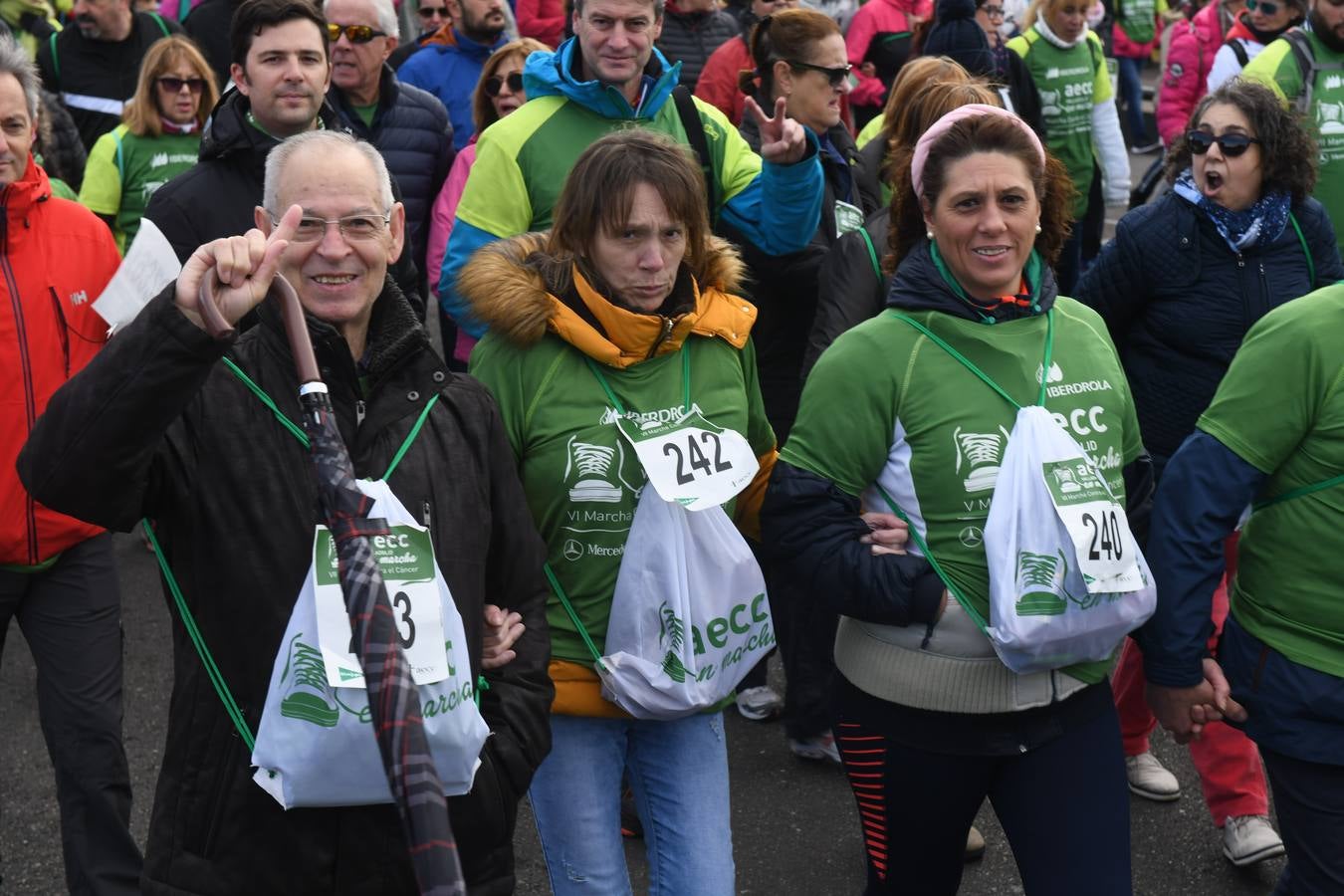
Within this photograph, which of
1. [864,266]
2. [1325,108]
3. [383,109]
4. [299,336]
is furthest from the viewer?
[1325,108]

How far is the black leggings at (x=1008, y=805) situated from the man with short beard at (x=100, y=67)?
6.10m

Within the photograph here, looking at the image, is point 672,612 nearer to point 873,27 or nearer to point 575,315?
point 575,315

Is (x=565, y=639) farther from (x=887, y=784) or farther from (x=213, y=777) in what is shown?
(x=213, y=777)

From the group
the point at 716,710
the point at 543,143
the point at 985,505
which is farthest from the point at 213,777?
the point at 543,143

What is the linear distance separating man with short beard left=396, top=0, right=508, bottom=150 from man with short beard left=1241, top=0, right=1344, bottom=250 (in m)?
3.32

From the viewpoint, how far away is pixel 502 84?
21.6 ft

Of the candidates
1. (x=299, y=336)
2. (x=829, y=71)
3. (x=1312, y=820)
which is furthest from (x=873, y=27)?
(x=299, y=336)

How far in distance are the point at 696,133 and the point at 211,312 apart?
2.57 metres

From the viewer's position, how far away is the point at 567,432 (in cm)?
337

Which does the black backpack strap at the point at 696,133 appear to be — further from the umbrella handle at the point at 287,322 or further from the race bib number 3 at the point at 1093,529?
the umbrella handle at the point at 287,322

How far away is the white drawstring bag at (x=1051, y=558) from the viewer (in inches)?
125

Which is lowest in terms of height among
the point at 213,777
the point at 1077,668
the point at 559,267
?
the point at 1077,668

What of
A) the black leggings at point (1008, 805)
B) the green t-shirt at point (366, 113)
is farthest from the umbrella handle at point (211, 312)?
the green t-shirt at point (366, 113)

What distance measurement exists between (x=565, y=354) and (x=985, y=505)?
2.90 feet
